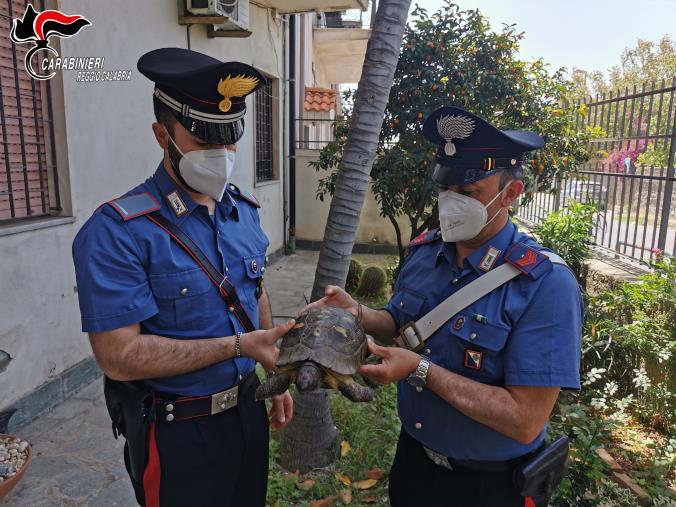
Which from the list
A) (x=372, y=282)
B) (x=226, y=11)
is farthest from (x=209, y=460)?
(x=372, y=282)

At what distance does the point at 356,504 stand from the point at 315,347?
1848mm

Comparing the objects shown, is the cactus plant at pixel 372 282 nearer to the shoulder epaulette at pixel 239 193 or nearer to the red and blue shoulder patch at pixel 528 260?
the shoulder epaulette at pixel 239 193

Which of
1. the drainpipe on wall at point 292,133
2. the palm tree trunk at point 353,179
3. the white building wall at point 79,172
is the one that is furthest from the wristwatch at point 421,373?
the drainpipe on wall at point 292,133

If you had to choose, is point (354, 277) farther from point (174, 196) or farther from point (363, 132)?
point (174, 196)

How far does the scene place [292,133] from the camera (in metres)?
10.7

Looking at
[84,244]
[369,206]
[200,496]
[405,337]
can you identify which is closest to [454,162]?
[405,337]

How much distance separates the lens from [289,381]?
6.14ft

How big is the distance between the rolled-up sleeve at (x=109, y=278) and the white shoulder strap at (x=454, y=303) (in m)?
0.92

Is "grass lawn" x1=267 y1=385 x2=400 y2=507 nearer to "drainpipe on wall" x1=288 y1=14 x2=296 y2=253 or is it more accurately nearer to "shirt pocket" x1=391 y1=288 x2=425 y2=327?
"shirt pocket" x1=391 y1=288 x2=425 y2=327

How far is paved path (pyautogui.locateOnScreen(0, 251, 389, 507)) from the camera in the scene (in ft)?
10.1

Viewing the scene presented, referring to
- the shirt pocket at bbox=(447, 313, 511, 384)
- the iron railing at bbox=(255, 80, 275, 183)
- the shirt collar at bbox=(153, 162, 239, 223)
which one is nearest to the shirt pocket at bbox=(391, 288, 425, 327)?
the shirt pocket at bbox=(447, 313, 511, 384)

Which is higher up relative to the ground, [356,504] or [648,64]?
[648,64]

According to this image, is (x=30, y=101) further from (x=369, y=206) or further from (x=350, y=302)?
(x=369, y=206)

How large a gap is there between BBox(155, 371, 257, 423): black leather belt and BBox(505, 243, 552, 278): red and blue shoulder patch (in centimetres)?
116
